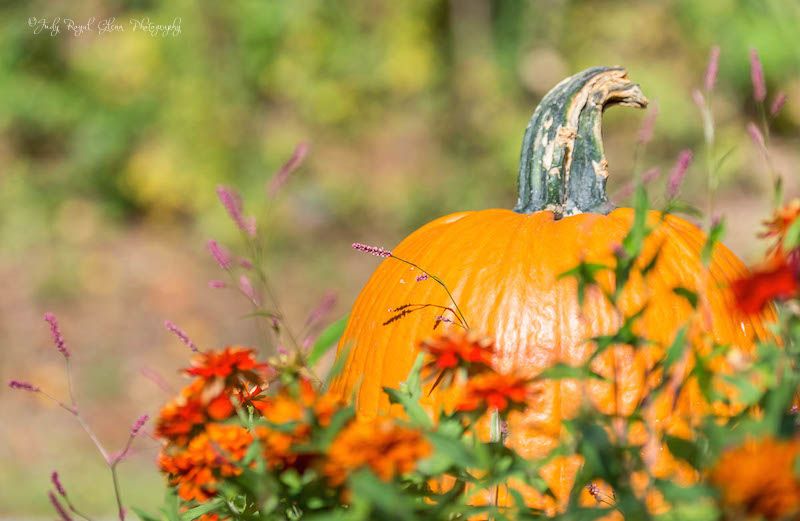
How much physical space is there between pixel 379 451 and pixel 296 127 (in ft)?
18.9

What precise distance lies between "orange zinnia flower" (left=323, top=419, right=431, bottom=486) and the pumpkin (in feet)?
2.10

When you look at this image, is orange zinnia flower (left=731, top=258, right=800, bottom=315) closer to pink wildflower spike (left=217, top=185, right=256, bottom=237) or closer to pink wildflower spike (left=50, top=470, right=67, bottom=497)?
pink wildflower spike (left=217, top=185, right=256, bottom=237)

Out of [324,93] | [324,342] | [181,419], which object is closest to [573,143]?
[324,342]

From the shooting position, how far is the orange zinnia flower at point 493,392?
1.02 metres

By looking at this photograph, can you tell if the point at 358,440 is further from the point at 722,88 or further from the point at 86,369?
the point at 722,88

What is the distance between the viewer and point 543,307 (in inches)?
66.2

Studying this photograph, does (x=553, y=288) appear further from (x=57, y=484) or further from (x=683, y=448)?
(x=57, y=484)

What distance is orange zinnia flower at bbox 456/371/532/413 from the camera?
1.02 meters

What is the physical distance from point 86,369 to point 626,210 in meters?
3.62

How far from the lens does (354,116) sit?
664cm

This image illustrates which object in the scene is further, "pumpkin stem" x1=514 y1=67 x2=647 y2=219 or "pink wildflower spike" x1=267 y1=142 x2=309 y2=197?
"pumpkin stem" x1=514 y1=67 x2=647 y2=219

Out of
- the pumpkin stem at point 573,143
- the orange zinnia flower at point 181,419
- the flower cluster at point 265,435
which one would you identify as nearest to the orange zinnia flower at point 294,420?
the flower cluster at point 265,435

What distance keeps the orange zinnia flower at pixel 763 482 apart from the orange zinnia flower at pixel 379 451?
0.25 m

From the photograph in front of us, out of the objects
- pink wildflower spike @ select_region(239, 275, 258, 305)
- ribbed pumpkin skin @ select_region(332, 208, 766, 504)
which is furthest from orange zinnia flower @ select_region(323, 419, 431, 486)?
ribbed pumpkin skin @ select_region(332, 208, 766, 504)
